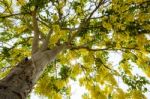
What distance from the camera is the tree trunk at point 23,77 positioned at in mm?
3834

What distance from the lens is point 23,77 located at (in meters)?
4.39

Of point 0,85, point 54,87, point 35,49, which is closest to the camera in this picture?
point 0,85

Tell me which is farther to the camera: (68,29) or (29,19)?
(29,19)

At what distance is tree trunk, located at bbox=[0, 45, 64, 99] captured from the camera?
3.83 m

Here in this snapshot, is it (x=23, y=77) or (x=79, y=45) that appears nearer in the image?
(x=23, y=77)

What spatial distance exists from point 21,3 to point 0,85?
3370 mm

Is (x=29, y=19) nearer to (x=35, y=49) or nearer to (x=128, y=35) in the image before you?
(x=35, y=49)

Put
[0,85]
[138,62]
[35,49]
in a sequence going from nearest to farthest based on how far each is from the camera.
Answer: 1. [0,85]
2. [35,49]
3. [138,62]

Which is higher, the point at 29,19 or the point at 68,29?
the point at 29,19

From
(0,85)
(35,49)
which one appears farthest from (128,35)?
(0,85)

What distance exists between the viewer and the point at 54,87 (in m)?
7.86

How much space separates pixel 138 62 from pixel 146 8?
163 cm

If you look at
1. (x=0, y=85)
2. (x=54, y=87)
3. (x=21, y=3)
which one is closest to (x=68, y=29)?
(x=21, y=3)

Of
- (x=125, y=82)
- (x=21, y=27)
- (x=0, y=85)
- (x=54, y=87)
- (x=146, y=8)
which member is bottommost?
(x=0, y=85)
